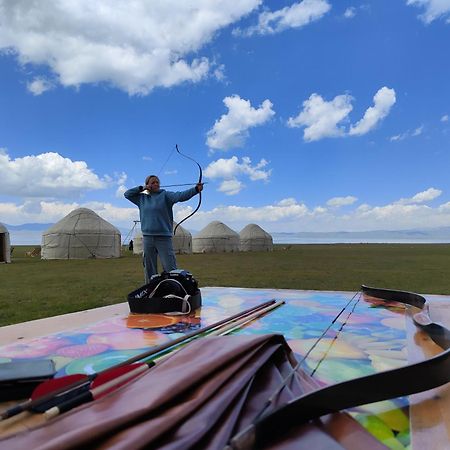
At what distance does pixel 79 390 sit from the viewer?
3.01ft

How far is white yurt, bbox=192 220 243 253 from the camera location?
24.7 m

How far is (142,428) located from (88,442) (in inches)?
3.3

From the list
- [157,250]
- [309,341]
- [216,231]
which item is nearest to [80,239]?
[216,231]

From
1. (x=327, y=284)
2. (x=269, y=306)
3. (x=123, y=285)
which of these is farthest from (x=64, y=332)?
(x=327, y=284)

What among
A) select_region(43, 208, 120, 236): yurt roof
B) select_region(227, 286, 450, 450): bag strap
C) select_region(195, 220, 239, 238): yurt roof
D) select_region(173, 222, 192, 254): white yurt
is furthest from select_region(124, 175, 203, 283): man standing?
select_region(195, 220, 239, 238): yurt roof

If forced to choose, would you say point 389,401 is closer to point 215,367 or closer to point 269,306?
point 215,367

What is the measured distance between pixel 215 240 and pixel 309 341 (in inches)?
914

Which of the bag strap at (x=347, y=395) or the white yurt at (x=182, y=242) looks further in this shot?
the white yurt at (x=182, y=242)

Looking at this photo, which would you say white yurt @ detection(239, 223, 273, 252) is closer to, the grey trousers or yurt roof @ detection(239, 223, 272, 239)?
yurt roof @ detection(239, 223, 272, 239)

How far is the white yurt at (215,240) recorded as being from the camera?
2467 centimetres

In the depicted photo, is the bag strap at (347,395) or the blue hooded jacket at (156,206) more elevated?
the blue hooded jacket at (156,206)

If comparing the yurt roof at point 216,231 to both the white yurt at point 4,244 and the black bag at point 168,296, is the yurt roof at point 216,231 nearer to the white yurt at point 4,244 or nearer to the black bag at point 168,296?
the white yurt at point 4,244

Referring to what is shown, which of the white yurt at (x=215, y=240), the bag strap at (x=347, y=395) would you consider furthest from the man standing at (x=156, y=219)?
the white yurt at (x=215, y=240)

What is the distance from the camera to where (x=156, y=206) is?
11.0 feet
